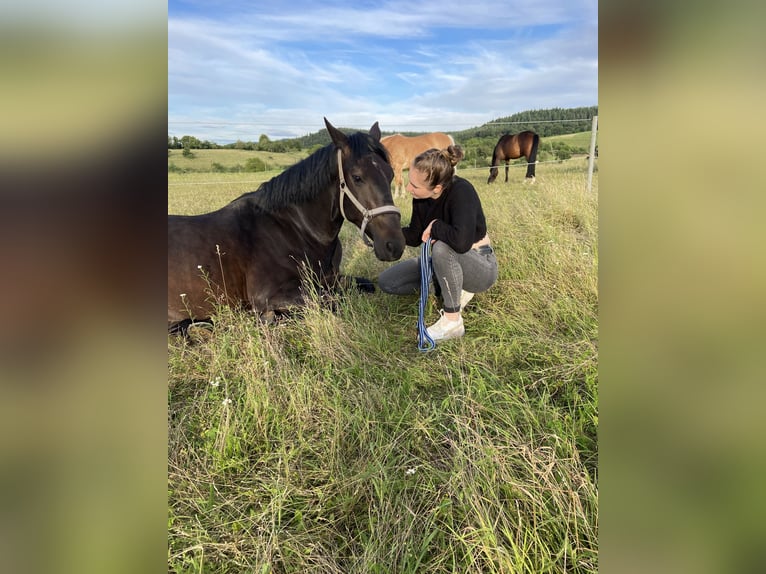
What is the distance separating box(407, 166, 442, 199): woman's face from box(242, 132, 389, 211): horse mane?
368 millimetres

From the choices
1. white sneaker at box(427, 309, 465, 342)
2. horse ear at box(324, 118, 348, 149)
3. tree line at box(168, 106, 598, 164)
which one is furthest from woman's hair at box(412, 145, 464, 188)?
tree line at box(168, 106, 598, 164)

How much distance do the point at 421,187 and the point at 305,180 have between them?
1006 mm

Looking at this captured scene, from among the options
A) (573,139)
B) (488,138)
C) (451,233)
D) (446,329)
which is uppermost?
(488,138)

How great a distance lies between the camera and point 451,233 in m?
3.13

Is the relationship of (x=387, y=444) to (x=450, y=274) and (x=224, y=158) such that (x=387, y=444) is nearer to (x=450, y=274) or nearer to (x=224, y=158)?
(x=450, y=274)

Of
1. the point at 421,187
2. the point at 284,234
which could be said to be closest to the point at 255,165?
the point at 284,234

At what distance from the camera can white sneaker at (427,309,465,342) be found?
10.1 ft

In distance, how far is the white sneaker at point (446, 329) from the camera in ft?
10.1

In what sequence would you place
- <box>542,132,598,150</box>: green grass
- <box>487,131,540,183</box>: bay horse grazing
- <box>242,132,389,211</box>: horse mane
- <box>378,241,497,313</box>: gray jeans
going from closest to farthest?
<box>378,241,497,313</box>: gray jeans
<box>242,132,389,211</box>: horse mane
<box>487,131,540,183</box>: bay horse grazing
<box>542,132,598,150</box>: green grass
